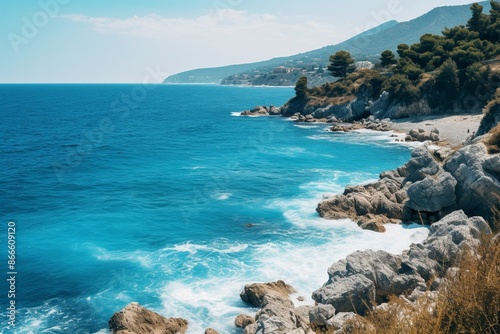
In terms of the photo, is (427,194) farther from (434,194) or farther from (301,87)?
(301,87)

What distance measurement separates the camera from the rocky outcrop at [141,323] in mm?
20531

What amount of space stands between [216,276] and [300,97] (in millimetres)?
98339

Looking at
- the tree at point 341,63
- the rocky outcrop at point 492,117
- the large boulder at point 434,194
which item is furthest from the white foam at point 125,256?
the tree at point 341,63

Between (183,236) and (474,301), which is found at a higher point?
(474,301)

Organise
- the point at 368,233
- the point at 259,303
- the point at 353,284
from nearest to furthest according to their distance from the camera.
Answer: the point at 353,284 < the point at 259,303 < the point at 368,233

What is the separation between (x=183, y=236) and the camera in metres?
34.2

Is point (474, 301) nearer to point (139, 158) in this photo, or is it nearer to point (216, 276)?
point (216, 276)

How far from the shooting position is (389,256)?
77.9 ft

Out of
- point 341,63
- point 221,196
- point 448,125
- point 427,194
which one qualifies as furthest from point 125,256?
point 341,63

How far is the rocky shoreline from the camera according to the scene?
19281mm

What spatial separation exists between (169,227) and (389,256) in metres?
19.4

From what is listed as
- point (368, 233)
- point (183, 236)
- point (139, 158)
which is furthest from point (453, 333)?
point (139, 158)

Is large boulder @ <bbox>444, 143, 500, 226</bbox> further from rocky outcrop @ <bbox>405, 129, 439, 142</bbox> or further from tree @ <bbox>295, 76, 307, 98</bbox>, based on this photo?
tree @ <bbox>295, 76, 307, 98</bbox>

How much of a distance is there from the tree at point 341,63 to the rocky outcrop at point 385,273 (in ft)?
327
